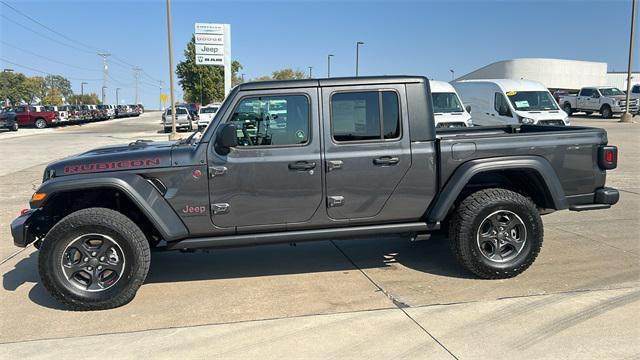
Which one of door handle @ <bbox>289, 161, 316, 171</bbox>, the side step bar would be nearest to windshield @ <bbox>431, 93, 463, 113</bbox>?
the side step bar

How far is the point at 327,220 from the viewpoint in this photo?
4555 mm

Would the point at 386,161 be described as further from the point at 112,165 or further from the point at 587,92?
the point at 587,92

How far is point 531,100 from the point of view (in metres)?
16.4

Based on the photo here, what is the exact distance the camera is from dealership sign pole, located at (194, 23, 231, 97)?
26891mm

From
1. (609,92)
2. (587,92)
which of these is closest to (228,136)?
(609,92)

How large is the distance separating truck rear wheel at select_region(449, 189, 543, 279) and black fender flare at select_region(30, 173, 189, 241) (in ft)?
8.62

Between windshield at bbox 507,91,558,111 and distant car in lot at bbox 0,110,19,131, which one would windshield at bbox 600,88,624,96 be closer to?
windshield at bbox 507,91,558,111

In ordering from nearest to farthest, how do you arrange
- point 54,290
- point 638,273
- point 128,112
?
point 54,290 → point 638,273 → point 128,112

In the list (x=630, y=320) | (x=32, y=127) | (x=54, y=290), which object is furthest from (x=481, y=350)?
(x=32, y=127)

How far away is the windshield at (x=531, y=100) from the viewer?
16172 mm

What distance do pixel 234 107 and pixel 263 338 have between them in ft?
6.47

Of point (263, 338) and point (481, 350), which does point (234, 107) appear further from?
point (481, 350)

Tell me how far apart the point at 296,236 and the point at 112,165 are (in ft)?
5.58

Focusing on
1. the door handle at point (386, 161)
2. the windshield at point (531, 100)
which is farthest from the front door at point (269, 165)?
the windshield at point (531, 100)
